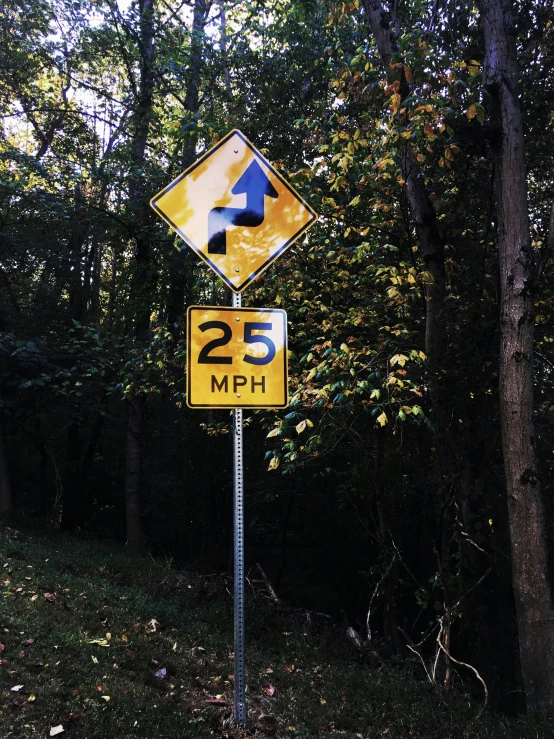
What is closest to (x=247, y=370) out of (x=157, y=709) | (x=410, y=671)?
(x=157, y=709)

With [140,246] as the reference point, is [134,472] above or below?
below

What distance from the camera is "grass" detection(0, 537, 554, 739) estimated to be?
344 centimetres

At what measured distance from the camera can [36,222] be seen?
12078 millimetres

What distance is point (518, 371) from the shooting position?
4.48m

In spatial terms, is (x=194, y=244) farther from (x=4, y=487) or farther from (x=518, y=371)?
(x=4, y=487)

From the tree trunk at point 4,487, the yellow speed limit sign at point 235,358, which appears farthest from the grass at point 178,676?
the tree trunk at point 4,487

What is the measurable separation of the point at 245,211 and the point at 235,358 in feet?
2.92

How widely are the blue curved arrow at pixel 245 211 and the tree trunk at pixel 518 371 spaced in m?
2.40

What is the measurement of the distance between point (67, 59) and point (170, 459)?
9.34m

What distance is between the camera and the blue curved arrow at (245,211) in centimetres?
312

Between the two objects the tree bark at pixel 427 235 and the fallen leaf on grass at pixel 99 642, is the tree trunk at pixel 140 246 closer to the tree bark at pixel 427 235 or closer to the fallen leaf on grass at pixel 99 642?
the tree bark at pixel 427 235

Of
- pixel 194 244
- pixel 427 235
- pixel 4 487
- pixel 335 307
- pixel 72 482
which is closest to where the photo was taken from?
pixel 194 244

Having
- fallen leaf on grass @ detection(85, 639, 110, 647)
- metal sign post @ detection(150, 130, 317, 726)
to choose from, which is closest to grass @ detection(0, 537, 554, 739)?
fallen leaf on grass @ detection(85, 639, 110, 647)

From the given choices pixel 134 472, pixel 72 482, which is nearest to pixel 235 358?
pixel 134 472
